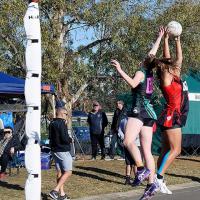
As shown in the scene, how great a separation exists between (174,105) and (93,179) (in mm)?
6596

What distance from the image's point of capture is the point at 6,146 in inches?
543

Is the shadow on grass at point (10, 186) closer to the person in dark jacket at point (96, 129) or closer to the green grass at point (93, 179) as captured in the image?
the green grass at point (93, 179)

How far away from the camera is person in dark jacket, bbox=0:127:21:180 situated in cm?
1356

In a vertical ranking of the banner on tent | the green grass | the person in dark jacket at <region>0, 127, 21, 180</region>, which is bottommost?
the green grass

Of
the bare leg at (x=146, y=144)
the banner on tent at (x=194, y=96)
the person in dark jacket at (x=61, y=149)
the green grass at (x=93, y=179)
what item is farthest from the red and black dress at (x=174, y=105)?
the banner on tent at (x=194, y=96)

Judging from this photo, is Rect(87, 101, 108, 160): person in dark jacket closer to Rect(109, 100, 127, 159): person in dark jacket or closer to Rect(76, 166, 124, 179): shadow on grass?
Rect(109, 100, 127, 159): person in dark jacket

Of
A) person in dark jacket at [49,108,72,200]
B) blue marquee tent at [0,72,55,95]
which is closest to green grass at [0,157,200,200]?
person in dark jacket at [49,108,72,200]

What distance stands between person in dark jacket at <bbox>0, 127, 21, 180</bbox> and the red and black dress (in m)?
7.02

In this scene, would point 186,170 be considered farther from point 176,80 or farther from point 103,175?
point 176,80

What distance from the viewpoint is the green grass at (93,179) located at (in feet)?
38.5

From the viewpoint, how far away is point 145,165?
7.62 metres

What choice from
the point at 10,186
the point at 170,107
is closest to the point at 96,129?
the point at 10,186

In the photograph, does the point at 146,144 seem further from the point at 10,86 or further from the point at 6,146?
the point at 10,86

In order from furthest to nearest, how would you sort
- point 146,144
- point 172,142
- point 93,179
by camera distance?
point 93,179 < point 146,144 < point 172,142
